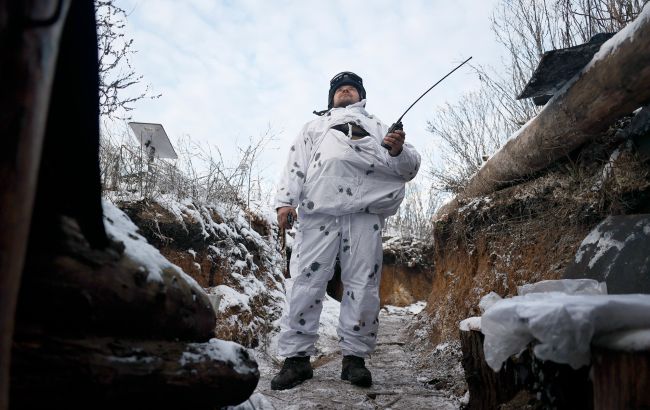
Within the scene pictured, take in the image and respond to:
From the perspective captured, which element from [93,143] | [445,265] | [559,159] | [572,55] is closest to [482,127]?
[445,265]

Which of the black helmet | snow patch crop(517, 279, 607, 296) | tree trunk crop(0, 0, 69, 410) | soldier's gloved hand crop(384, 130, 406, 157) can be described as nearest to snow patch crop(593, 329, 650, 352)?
snow patch crop(517, 279, 607, 296)

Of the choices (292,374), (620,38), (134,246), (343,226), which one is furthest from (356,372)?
(620,38)

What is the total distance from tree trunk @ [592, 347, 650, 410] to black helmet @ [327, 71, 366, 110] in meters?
2.86

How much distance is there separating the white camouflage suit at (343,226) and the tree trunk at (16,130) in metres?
2.38

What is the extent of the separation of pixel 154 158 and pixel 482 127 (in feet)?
18.3

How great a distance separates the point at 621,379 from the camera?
1099mm

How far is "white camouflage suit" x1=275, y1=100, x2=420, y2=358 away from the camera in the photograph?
288cm

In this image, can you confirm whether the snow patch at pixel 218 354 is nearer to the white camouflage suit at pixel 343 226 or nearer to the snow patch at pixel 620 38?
the white camouflage suit at pixel 343 226

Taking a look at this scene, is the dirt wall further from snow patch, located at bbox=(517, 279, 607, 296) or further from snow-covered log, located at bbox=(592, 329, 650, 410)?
snow-covered log, located at bbox=(592, 329, 650, 410)

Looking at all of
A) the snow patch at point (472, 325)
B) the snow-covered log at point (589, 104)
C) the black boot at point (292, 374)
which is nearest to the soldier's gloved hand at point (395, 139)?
the snow-covered log at point (589, 104)

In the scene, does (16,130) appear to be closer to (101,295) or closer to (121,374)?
(101,295)

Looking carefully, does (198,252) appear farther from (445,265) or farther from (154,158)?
(445,265)

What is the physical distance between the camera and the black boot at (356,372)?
8.91 ft

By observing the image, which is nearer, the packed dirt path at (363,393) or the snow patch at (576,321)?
the snow patch at (576,321)
